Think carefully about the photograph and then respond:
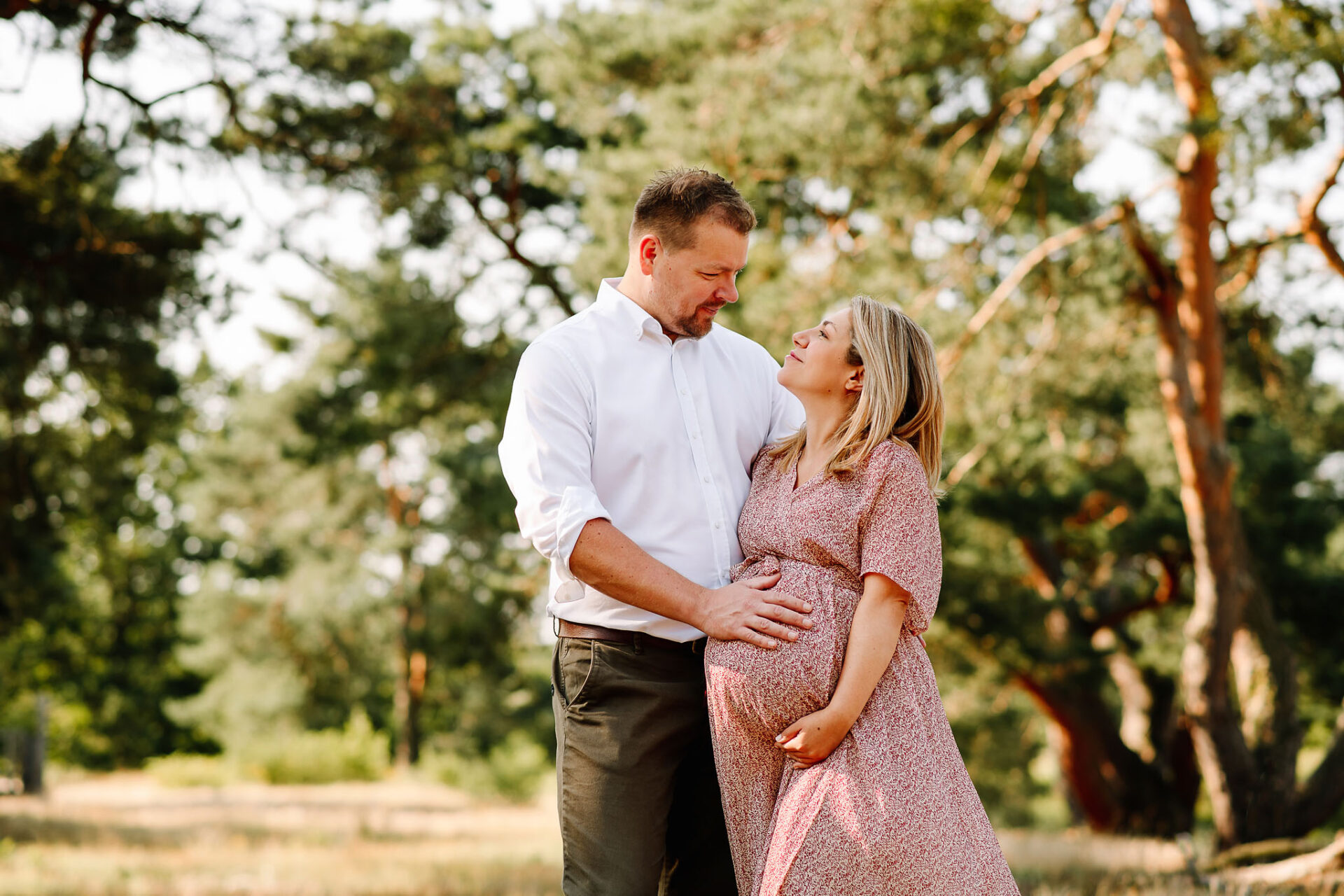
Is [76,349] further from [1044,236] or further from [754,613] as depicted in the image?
[1044,236]

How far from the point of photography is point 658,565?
243cm

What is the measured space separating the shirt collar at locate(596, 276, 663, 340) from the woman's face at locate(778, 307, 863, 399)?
348mm

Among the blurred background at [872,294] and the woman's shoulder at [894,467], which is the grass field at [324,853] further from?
the woman's shoulder at [894,467]

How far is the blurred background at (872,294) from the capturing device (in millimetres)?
7375

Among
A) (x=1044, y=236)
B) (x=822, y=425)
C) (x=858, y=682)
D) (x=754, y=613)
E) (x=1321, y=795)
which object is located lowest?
(x=1321, y=795)

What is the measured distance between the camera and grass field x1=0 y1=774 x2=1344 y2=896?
6.85m

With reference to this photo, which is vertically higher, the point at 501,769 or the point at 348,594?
the point at 348,594

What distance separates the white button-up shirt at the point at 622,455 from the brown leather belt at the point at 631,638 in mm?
24

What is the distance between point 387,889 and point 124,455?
185 inches

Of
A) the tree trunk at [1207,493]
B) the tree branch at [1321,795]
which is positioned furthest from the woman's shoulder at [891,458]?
the tree branch at [1321,795]

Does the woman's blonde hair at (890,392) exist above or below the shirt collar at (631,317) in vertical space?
below

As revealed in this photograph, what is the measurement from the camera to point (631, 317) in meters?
2.76

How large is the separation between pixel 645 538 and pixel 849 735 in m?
0.64

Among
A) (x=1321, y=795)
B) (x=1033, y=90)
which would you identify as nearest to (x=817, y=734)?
(x=1033, y=90)
